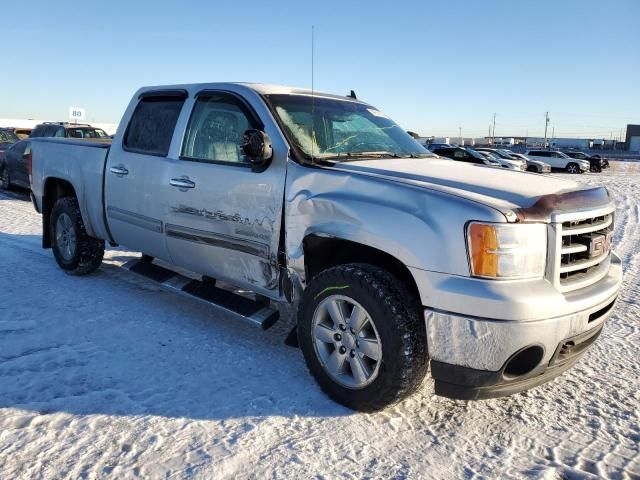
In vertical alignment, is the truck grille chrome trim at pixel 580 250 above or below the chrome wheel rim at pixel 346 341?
above

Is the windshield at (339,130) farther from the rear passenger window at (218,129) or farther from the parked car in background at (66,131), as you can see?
the parked car in background at (66,131)

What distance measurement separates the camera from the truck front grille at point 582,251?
2.82 m

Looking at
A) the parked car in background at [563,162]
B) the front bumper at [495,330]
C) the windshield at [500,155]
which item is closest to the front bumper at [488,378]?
the front bumper at [495,330]

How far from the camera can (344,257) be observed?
3.38 m

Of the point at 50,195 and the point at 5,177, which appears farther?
the point at 5,177

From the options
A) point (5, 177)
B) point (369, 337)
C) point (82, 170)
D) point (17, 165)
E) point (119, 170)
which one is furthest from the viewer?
point (5, 177)

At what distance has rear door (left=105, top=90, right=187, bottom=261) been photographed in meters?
4.46

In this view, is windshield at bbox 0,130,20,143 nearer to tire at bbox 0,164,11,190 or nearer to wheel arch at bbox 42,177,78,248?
tire at bbox 0,164,11,190

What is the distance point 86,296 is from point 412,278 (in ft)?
11.3

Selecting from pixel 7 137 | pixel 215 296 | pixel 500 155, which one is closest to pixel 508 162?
pixel 500 155

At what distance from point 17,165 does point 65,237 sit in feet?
26.4

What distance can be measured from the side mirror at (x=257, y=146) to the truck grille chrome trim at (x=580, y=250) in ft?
5.83

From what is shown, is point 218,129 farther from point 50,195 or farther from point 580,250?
point 50,195

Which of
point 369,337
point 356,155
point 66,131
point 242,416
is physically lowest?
point 242,416
